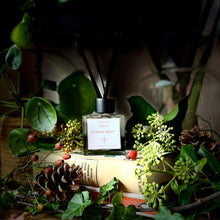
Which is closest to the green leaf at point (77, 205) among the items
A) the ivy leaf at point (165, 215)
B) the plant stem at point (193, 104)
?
the ivy leaf at point (165, 215)

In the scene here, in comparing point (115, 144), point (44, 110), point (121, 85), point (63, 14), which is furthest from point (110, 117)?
point (63, 14)

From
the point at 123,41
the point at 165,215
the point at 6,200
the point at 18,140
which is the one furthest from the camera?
the point at 123,41

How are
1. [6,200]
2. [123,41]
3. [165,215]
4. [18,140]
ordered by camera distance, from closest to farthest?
[165,215] < [6,200] < [18,140] < [123,41]

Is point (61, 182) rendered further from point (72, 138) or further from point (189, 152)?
point (189, 152)

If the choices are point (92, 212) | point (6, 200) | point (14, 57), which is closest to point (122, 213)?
point (92, 212)

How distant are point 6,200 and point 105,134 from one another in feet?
0.88

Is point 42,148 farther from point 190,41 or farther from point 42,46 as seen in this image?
point 190,41

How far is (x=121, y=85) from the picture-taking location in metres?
0.93

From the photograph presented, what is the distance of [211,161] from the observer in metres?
0.52

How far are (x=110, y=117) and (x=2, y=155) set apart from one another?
0.39 m

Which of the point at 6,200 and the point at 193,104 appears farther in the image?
the point at 193,104

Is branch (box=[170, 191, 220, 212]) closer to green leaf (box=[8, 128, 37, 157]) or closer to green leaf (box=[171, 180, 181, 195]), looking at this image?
green leaf (box=[171, 180, 181, 195])

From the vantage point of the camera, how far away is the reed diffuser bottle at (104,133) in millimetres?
628

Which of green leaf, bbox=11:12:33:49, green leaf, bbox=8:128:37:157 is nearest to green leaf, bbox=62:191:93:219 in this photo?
green leaf, bbox=8:128:37:157
